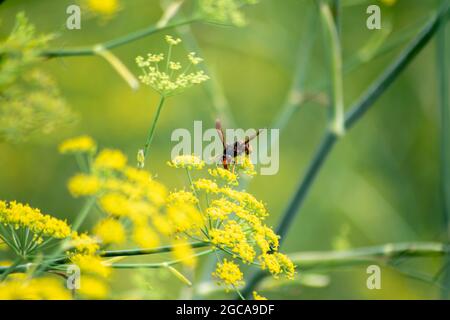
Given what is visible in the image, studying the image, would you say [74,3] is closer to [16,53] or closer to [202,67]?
[16,53]

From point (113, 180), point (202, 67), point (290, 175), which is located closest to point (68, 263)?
point (113, 180)

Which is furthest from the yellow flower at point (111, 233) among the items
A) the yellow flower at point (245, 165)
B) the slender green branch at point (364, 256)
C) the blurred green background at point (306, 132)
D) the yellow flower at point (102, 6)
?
the blurred green background at point (306, 132)

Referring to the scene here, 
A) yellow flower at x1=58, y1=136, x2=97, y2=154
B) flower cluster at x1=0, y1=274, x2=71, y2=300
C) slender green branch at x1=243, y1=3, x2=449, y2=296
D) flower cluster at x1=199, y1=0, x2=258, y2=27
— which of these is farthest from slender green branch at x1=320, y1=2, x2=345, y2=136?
flower cluster at x1=0, y1=274, x2=71, y2=300

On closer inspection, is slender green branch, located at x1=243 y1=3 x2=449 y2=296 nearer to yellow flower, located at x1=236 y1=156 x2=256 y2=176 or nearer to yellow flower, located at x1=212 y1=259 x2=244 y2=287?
yellow flower, located at x1=236 y1=156 x2=256 y2=176

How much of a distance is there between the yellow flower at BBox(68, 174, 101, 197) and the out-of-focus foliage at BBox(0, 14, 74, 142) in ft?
0.55

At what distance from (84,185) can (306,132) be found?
242cm

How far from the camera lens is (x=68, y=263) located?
69cm

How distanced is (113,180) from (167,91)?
5.6 inches

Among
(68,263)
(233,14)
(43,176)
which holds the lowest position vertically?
(68,263)

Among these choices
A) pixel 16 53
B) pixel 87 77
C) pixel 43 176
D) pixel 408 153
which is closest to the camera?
pixel 16 53

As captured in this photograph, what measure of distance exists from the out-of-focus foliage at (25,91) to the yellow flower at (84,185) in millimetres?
169

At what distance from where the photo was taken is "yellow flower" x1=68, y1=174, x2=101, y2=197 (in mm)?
640

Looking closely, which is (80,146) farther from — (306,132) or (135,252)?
(306,132)

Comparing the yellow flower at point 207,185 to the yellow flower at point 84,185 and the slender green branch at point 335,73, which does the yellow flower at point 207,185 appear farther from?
the slender green branch at point 335,73
